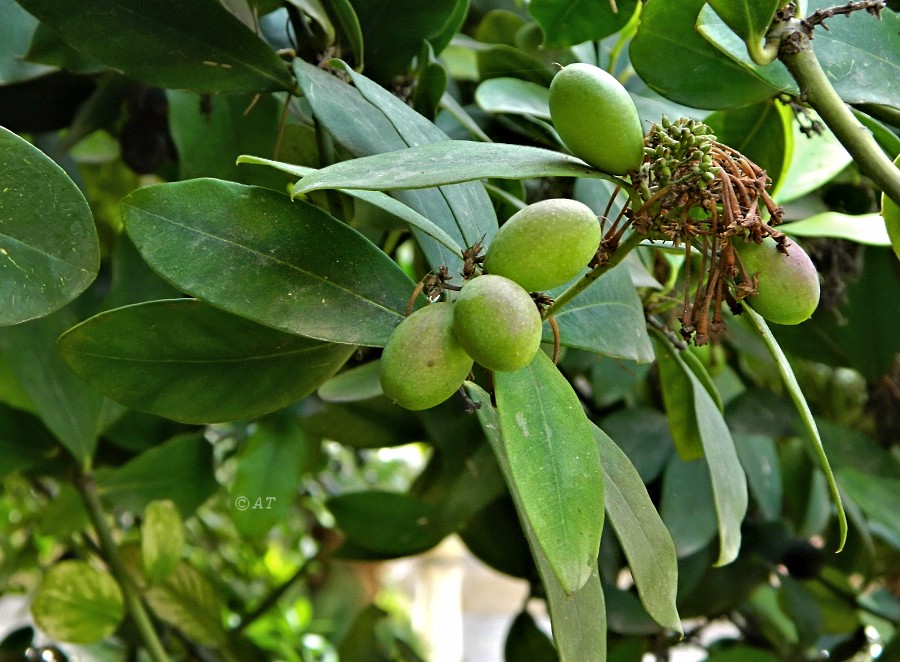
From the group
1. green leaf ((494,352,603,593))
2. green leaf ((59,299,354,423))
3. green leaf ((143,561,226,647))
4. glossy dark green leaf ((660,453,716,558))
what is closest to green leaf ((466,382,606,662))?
green leaf ((494,352,603,593))

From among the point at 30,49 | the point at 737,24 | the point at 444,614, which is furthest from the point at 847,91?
the point at 444,614

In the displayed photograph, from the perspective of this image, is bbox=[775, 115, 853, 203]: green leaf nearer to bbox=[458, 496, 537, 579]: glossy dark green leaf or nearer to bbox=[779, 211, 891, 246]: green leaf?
bbox=[779, 211, 891, 246]: green leaf

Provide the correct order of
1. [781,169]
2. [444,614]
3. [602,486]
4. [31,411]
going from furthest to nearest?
[444,614], [31,411], [781,169], [602,486]

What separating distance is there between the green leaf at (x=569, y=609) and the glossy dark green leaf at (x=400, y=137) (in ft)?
0.35

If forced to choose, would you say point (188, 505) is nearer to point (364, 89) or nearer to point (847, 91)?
point (364, 89)

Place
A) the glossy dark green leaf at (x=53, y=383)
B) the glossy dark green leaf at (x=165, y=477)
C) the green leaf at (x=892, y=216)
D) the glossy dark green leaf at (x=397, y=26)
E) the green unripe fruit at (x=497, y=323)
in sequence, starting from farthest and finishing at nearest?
the glossy dark green leaf at (x=165, y=477), the glossy dark green leaf at (x=53, y=383), the glossy dark green leaf at (x=397, y=26), the green leaf at (x=892, y=216), the green unripe fruit at (x=497, y=323)

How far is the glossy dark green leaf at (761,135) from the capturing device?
2.08 ft

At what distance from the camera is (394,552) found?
2.87 feet

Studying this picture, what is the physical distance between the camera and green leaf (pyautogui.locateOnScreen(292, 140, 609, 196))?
1.13 feet

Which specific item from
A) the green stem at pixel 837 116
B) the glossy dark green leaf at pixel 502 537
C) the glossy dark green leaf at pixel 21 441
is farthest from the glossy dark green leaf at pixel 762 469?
the glossy dark green leaf at pixel 21 441

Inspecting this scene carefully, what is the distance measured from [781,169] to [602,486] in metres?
0.37

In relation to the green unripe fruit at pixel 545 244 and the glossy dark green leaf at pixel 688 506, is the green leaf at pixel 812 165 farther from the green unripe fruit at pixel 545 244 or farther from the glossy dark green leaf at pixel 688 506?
the green unripe fruit at pixel 545 244

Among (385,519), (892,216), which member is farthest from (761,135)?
(385,519)

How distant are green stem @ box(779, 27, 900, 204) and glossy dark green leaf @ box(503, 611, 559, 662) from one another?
570 millimetres
